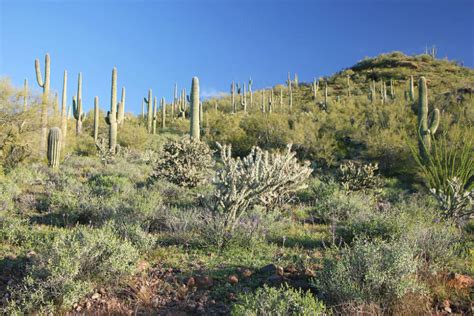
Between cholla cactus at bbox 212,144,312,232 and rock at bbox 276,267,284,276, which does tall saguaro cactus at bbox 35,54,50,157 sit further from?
rock at bbox 276,267,284,276

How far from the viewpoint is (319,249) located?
5.49 metres

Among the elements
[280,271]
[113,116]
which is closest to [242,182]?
[280,271]

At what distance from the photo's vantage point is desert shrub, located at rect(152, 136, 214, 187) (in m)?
10.8

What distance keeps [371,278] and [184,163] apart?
8.33 meters

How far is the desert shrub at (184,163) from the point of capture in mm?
10844

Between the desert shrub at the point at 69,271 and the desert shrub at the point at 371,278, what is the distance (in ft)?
7.26

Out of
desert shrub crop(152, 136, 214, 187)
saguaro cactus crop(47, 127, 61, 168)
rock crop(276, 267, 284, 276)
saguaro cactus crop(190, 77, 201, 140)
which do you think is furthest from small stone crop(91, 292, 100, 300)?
saguaro cactus crop(47, 127, 61, 168)

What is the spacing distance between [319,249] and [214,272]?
6.02 ft

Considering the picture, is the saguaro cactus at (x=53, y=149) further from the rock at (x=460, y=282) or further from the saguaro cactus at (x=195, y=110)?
the rock at (x=460, y=282)

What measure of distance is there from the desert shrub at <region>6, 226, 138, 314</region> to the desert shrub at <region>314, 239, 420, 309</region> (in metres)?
2.21

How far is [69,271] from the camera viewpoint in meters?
3.80

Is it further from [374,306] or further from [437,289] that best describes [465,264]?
[374,306]

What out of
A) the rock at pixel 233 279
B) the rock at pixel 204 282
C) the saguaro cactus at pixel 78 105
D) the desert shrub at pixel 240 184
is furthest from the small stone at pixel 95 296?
the saguaro cactus at pixel 78 105

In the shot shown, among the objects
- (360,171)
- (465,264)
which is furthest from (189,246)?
(360,171)
